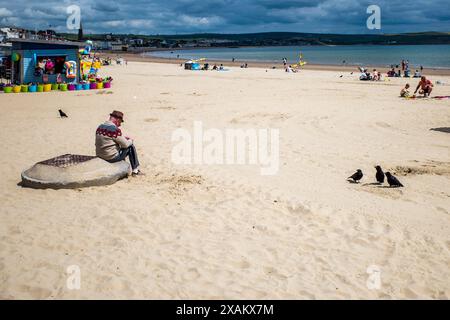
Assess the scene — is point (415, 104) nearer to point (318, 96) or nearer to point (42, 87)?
point (318, 96)

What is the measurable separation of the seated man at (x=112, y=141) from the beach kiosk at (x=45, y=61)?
20.8m

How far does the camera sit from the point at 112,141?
30.0 ft

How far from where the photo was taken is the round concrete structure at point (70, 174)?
866cm

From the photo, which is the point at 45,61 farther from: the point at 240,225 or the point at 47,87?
the point at 240,225

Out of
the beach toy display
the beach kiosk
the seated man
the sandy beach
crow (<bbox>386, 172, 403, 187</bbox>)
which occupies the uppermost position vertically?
the beach kiosk

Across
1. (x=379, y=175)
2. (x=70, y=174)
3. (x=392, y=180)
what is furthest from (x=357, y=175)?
(x=70, y=174)

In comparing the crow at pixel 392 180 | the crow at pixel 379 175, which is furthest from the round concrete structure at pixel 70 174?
the crow at pixel 392 180

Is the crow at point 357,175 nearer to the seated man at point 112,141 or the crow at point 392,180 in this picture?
the crow at point 392,180

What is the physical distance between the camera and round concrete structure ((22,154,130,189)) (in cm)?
866

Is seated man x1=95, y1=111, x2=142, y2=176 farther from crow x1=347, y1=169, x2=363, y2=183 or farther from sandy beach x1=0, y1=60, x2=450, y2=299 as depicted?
crow x1=347, y1=169, x2=363, y2=183

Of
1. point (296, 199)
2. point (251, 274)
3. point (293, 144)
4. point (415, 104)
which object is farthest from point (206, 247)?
point (415, 104)

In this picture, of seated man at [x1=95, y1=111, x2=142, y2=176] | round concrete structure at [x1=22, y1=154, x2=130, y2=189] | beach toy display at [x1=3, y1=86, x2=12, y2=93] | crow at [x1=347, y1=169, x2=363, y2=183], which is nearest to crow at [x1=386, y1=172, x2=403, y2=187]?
crow at [x1=347, y1=169, x2=363, y2=183]

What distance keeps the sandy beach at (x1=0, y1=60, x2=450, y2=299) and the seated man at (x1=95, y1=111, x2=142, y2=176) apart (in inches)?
24.7

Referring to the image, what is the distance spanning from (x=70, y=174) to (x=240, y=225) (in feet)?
12.5
